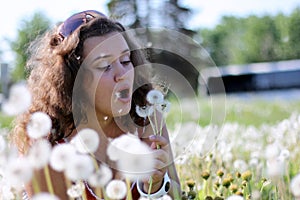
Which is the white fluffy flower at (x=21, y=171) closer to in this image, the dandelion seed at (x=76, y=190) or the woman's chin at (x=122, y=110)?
the dandelion seed at (x=76, y=190)

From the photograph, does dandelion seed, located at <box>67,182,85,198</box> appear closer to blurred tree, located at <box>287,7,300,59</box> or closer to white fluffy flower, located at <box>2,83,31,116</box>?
white fluffy flower, located at <box>2,83,31,116</box>

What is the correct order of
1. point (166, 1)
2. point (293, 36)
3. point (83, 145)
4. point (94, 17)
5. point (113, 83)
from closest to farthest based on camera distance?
point (83, 145), point (113, 83), point (94, 17), point (166, 1), point (293, 36)

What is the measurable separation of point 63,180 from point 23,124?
291 millimetres

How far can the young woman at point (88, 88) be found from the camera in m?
Result: 1.73

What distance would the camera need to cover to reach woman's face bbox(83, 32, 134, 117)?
170cm

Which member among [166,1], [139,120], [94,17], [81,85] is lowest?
[139,120]

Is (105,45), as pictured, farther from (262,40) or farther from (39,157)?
(262,40)

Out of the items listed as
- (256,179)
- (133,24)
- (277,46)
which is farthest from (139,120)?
(277,46)

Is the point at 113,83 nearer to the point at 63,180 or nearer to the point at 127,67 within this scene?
the point at 127,67

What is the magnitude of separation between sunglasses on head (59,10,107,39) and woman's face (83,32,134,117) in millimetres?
108

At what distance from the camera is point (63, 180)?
1.78 metres

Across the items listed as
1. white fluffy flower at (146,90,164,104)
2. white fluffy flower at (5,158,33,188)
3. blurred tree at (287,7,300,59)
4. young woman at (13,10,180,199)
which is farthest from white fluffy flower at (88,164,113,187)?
blurred tree at (287,7,300,59)

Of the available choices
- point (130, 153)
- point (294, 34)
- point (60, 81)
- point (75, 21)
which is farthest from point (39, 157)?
point (294, 34)

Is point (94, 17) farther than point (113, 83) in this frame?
Yes
